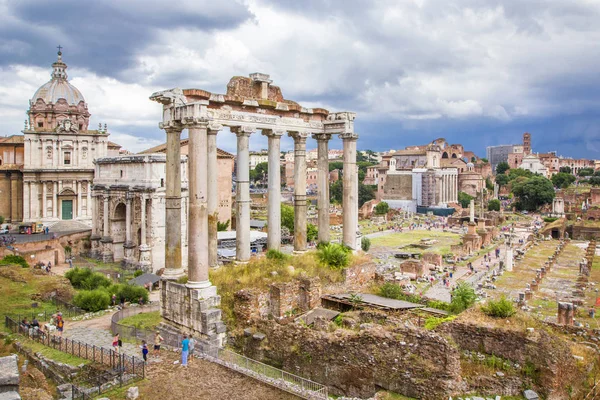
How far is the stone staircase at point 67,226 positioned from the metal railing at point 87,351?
94.4ft

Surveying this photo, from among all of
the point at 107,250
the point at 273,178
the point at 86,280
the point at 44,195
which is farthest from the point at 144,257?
the point at 273,178

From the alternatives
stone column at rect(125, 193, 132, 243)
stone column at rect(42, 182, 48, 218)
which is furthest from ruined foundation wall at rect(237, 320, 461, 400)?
stone column at rect(42, 182, 48, 218)

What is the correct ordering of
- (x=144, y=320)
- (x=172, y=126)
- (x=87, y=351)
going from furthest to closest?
(x=144, y=320) < (x=172, y=126) < (x=87, y=351)

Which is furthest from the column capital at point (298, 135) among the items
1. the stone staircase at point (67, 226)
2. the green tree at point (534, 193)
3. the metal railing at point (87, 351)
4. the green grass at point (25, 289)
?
the green tree at point (534, 193)

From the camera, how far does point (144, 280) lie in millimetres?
29391

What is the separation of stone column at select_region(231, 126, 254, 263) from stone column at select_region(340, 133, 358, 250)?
13.3ft

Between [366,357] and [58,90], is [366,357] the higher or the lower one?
the lower one

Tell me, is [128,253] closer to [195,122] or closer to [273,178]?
[273,178]

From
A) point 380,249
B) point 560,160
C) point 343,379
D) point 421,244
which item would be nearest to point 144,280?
point 343,379

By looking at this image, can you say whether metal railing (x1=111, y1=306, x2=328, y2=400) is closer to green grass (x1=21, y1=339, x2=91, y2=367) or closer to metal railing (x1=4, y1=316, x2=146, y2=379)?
metal railing (x1=4, y1=316, x2=146, y2=379)

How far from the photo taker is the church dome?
49062 mm

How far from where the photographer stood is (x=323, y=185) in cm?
1931

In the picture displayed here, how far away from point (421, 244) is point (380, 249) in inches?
232

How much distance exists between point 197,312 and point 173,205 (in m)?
3.25
